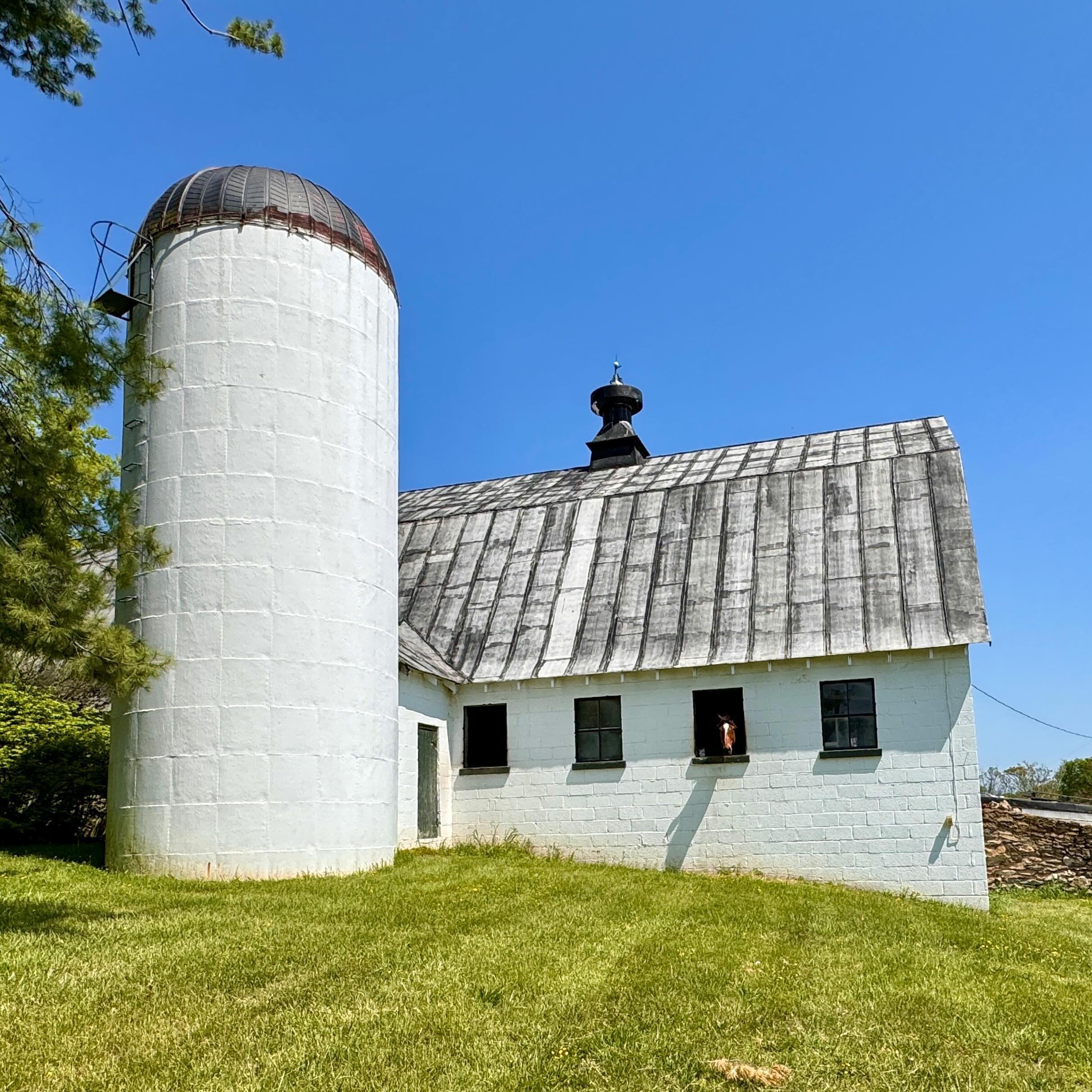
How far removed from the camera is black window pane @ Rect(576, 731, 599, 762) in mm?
16109

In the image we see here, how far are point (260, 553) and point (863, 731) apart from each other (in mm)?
8181

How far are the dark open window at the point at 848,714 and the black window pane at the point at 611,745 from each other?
2887 mm

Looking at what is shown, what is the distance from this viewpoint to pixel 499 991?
720 centimetres

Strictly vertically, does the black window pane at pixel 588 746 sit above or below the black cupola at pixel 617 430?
below

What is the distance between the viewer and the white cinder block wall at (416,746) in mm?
14977

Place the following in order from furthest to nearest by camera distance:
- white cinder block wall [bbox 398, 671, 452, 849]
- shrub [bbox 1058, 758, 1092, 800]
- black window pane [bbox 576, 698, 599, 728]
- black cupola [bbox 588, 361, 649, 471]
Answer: shrub [bbox 1058, 758, 1092, 800] → black cupola [bbox 588, 361, 649, 471] → black window pane [bbox 576, 698, 599, 728] → white cinder block wall [bbox 398, 671, 452, 849]

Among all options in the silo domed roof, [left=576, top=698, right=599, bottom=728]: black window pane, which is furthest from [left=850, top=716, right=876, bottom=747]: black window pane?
the silo domed roof

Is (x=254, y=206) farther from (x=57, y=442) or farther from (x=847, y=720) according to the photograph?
(x=847, y=720)

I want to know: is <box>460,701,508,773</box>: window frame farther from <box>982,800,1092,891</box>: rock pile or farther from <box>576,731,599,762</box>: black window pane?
<box>982,800,1092,891</box>: rock pile

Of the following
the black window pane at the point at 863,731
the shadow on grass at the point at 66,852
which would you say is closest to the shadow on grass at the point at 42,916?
the shadow on grass at the point at 66,852

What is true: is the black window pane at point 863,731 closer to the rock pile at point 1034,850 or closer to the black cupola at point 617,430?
the rock pile at point 1034,850

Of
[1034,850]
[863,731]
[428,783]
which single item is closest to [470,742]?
[428,783]

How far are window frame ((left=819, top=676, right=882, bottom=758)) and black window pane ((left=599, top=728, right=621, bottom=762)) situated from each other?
2843mm

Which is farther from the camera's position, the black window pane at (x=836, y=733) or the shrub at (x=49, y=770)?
the black window pane at (x=836, y=733)
